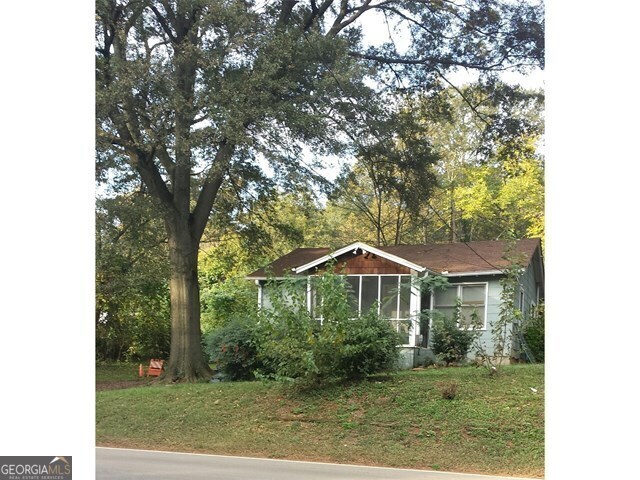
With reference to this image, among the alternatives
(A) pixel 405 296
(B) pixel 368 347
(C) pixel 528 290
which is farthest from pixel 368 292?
(C) pixel 528 290

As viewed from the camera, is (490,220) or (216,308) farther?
(216,308)

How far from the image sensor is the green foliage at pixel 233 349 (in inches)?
203

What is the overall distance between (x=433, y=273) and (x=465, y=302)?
305mm

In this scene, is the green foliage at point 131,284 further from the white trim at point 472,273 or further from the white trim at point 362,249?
the white trim at point 472,273

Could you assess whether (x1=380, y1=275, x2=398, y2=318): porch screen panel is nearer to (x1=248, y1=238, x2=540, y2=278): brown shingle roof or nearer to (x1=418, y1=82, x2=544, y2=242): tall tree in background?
(x1=248, y1=238, x2=540, y2=278): brown shingle roof

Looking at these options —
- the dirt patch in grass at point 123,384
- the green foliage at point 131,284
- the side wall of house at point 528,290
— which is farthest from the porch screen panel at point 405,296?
the dirt patch in grass at point 123,384

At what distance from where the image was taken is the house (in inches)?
188

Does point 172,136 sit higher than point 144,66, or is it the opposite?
point 144,66

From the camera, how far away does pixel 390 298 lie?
486cm

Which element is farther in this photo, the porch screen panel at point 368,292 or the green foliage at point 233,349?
the green foliage at point 233,349

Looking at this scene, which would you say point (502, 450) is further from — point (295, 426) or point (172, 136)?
point (172, 136)

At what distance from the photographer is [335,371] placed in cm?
494
